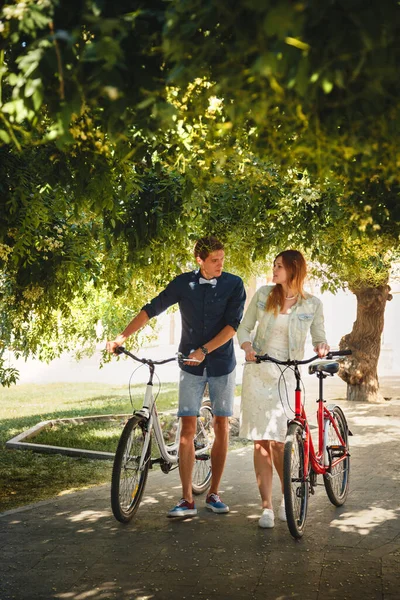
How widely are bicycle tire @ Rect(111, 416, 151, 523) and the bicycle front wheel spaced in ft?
3.79

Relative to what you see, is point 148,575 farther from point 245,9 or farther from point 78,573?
point 245,9

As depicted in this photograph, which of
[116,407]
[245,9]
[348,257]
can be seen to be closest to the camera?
[245,9]

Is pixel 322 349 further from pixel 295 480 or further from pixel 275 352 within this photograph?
pixel 295 480

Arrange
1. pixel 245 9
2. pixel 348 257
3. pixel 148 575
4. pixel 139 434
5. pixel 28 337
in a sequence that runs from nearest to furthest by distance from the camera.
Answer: pixel 245 9, pixel 148 575, pixel 139 434, pixel 348 257, pixel 28 337

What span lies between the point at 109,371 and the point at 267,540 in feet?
87.3

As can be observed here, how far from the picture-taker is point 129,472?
6.32 m

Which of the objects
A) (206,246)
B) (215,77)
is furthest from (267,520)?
(215,77)

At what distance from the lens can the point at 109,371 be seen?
32125 mm

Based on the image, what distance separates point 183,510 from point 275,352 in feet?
4.72

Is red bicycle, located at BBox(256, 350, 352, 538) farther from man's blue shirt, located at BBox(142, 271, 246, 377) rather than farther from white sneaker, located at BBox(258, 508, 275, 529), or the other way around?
man's blue shirt, located at BBox(142, 271, 246, 377)

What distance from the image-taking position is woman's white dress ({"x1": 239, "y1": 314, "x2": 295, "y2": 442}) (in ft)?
20.6

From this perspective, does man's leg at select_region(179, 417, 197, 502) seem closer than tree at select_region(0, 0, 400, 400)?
No

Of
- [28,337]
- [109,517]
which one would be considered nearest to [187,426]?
[109,517]

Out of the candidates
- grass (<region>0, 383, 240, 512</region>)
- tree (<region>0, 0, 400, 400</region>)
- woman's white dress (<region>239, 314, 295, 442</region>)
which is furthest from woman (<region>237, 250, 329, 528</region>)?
grass (<region>0, 383, 240, 512</region>)
